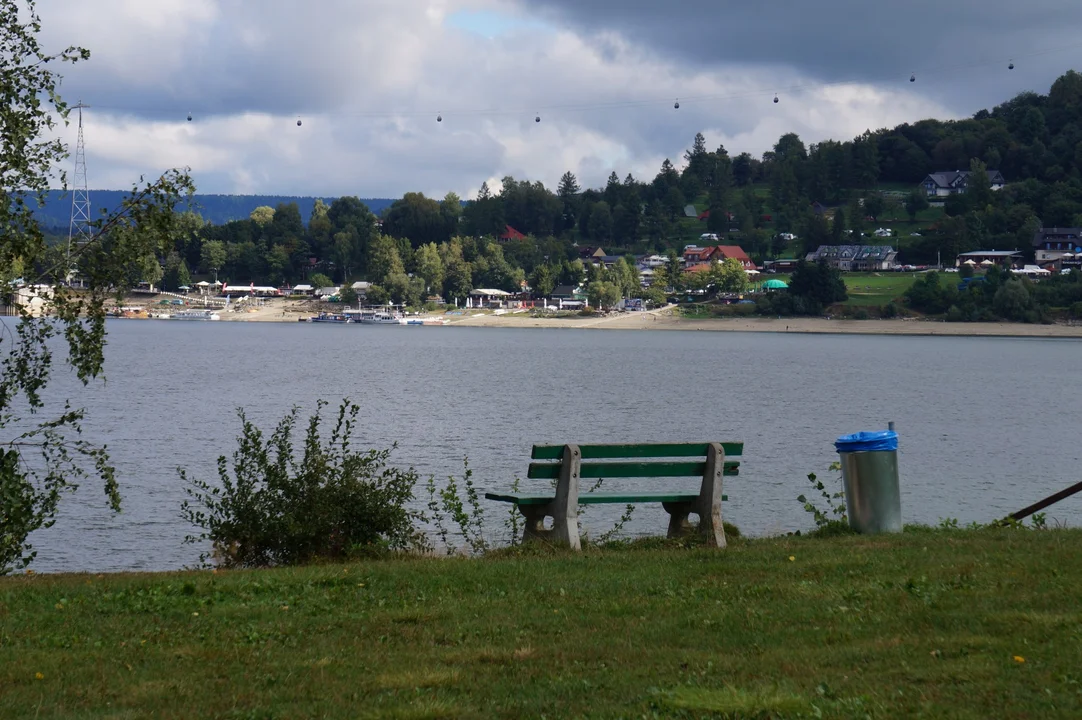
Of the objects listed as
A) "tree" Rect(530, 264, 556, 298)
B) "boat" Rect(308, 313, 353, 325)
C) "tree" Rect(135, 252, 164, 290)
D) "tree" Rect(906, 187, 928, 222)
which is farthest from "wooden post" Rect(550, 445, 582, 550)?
"tree" Rect(906, 187, 928, 222)

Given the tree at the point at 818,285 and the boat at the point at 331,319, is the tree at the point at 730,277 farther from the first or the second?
the boat at the point at 331,319

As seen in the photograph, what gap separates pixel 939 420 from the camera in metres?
45.0

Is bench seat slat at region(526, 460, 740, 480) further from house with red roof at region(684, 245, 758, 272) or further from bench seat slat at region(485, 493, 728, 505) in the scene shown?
house with red roof at region(684, 245, 758, 272)

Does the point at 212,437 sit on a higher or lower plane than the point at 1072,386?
higher

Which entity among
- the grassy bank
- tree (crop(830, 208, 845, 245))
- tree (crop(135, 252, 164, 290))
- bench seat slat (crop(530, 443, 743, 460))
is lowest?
the grassy bank

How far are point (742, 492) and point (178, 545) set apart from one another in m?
11.1

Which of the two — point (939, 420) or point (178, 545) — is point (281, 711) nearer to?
point (178, 545)

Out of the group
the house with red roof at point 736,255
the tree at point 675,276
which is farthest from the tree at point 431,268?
the house with red roof at point 736,255

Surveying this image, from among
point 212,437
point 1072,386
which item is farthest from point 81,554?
point 1072,386

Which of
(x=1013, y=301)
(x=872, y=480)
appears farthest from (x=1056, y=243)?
(x=872, y=480)

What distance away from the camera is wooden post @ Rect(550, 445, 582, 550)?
1102 cm

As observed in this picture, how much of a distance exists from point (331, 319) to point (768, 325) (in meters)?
76.8

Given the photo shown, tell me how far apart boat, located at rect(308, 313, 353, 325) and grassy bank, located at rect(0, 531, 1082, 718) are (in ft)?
613

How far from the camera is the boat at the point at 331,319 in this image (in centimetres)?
A: 19475
